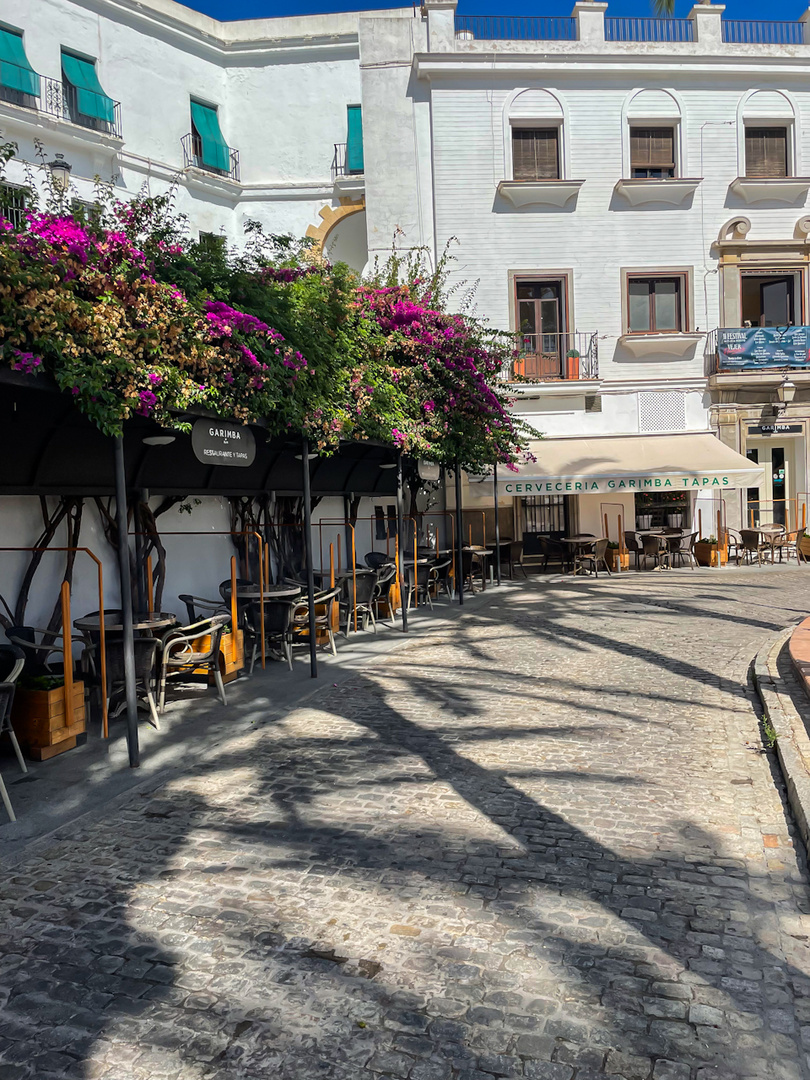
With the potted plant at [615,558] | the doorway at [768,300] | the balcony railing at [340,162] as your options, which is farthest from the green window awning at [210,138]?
the doorway at [768,300]

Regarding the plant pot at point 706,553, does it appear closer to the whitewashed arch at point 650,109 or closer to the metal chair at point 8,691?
the whitewashed arch at point 650,109

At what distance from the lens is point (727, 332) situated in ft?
65.7

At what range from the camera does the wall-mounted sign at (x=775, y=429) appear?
802 inches

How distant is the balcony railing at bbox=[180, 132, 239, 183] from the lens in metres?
18.8

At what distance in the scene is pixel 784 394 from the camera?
1995cm

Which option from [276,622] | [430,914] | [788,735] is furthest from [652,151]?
[430,914]

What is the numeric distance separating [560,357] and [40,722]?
664 inches

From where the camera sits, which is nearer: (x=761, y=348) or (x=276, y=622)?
(x=276, y=622)

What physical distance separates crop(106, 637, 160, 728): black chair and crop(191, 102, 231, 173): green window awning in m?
16.0

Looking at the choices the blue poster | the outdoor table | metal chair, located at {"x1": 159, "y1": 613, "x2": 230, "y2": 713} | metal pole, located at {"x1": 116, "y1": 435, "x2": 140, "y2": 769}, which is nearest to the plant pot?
the outdoor table

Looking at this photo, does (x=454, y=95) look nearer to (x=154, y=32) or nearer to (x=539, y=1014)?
(x=154, y=32)

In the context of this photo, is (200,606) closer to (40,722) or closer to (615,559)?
(40,722)

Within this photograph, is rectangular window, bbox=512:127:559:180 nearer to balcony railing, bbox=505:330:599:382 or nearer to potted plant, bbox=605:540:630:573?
balcony railing, bbox=505:330:599:382

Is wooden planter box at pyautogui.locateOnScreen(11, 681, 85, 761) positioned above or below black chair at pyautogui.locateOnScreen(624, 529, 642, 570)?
below
